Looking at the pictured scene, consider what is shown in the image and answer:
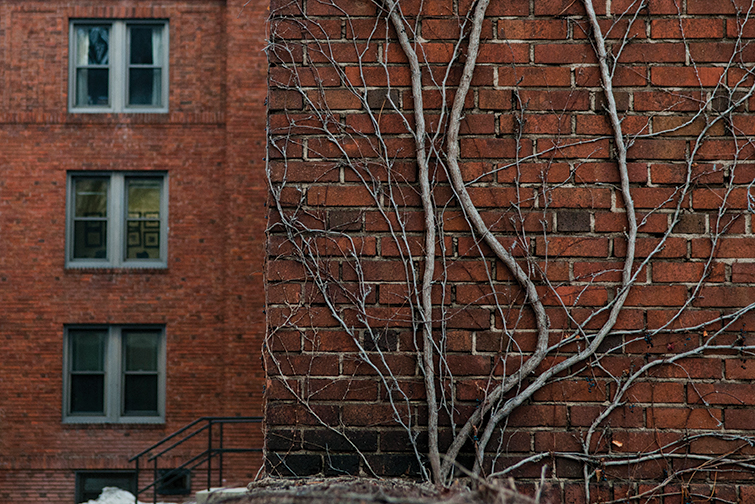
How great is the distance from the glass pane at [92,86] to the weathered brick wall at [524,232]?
35.4 feet

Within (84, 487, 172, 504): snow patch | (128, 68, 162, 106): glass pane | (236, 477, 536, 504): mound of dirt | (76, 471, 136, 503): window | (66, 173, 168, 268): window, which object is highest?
(128, 68, 162, 106): glass pane

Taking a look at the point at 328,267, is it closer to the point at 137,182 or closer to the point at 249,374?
the point at 249,374

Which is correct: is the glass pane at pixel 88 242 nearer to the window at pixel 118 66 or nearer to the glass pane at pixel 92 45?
the window at pixel 118 66

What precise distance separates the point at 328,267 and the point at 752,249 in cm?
155

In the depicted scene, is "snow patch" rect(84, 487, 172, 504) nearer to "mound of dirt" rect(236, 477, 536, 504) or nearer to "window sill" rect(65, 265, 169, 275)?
"window sill" rect(65, 265, 169, 275)

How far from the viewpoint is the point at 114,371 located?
11.7m

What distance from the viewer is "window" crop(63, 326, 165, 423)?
11617 millimetres

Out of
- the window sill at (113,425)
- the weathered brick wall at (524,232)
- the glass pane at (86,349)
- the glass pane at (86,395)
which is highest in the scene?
the weathered brick wall at (524,232)

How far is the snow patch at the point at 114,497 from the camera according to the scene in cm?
1108

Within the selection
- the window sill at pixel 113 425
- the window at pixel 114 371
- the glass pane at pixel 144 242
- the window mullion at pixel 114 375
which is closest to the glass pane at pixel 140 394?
the window at pixel 114 371

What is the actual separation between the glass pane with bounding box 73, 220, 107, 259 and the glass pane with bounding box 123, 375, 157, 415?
233 cm

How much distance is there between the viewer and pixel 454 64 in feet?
7.98

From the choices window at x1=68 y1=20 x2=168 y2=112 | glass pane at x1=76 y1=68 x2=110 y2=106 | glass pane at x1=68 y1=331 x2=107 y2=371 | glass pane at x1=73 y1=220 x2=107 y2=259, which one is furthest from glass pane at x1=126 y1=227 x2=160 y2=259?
glass pane at x1=76 y1=68 x2=110 y2=106

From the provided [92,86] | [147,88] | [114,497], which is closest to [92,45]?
[92,86]
